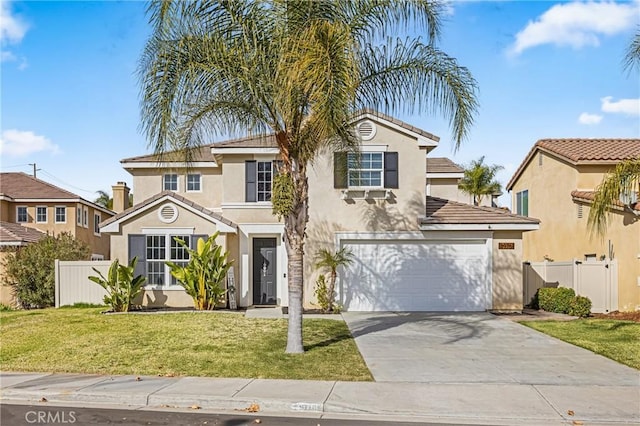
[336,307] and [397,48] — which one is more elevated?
[397,48]

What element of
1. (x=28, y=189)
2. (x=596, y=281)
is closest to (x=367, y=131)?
(x=596, y=281)

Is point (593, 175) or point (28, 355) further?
point (593, 175)

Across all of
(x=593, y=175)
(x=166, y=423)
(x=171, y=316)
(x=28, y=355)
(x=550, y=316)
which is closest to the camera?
(x=166, y=423)

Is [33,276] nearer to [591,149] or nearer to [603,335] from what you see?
[603,335]

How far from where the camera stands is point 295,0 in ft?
33.4

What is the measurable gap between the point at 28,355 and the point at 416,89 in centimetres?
950

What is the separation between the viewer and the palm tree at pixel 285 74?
10.1 m

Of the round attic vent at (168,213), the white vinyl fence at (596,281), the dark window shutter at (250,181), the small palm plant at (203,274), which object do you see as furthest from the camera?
the dark window shutter at (250,181)

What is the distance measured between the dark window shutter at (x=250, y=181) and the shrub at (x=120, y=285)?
4313 mm

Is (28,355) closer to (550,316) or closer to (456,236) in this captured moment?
(456,236)

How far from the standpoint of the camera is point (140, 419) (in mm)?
7301

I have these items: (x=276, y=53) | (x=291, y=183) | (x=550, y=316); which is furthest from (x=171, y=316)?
(x=550, y=316)

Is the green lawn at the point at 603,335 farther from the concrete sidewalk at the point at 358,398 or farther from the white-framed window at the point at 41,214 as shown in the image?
the white-framed window at the point at 41,214

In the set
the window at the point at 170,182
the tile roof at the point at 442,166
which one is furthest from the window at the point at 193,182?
the tile roof at the point at 442,166
